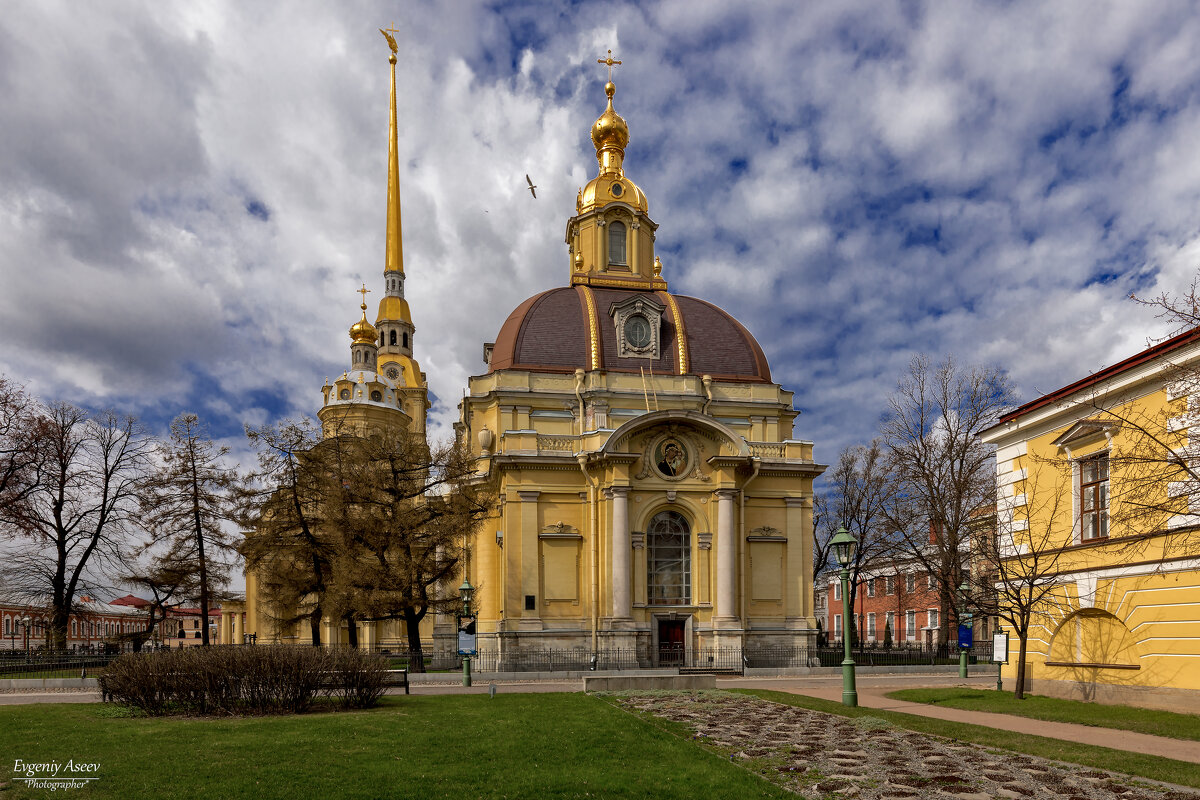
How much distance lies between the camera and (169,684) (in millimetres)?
17125

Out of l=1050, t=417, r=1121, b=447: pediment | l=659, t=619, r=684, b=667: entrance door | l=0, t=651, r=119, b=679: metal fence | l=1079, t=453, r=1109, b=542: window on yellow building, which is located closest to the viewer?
l=1050, t=417, r=1121, b=447: pediment

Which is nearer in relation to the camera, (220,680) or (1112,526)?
(220,680)

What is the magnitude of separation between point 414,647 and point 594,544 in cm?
900

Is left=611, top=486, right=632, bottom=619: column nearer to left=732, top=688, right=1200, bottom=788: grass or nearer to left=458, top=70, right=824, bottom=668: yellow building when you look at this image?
left=458, top=70, right=824, bottom=668: yellow building

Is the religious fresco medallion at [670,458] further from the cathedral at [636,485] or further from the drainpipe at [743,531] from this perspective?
the drainpipe at [743,531]

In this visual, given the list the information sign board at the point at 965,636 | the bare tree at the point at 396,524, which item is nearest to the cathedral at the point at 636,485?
the bare tree at the point at 396,524

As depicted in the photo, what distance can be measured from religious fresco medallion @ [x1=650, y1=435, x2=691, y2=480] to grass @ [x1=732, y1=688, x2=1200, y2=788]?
20551 millimetres

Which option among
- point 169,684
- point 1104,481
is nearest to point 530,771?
point 169,684

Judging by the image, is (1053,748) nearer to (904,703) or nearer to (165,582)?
(904,703)

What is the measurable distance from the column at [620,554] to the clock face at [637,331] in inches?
343

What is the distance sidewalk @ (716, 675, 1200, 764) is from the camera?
13.5 meters

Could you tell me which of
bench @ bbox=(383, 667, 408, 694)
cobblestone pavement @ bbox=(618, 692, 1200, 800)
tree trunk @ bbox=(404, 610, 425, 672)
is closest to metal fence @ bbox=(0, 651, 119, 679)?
tree trunk @ bbox=(404, 610, 425, 672)

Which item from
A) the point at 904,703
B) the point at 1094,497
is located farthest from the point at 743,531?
the point at 1094,497

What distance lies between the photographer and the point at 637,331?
43.5m
